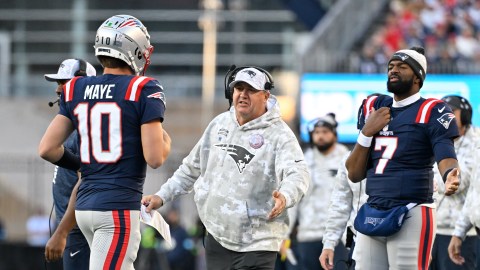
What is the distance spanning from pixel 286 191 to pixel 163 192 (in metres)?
0.94

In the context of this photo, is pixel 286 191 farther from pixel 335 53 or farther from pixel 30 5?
pixel 30 5

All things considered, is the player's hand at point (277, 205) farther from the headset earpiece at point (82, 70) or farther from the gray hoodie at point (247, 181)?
the headset earpiece at point (82, 70)

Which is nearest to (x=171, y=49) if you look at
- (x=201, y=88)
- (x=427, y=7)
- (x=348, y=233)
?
(x=201, y=88)

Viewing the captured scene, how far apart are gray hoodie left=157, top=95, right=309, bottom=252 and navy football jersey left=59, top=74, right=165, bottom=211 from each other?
46.8 inches

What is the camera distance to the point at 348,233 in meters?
9.80

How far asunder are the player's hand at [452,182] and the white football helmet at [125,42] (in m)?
1.94

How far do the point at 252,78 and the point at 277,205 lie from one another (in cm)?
107

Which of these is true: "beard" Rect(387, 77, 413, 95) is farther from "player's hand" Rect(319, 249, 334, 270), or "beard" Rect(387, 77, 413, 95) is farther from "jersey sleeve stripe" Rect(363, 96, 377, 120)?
"player's hand" Rect(319, 249, 334, 270)

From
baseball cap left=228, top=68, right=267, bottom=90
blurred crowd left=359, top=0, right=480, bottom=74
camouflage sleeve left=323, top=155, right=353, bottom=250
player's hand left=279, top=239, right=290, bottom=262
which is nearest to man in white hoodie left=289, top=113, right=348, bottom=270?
player's hand left=279, top=239, right=290, bottom=262

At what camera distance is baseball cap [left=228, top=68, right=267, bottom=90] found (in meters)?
9.21

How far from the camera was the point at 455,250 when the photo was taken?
10.7 metres

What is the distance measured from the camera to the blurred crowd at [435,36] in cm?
2217

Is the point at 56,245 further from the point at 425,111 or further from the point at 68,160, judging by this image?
the point at 425,111

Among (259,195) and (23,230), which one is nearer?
(259,195)
